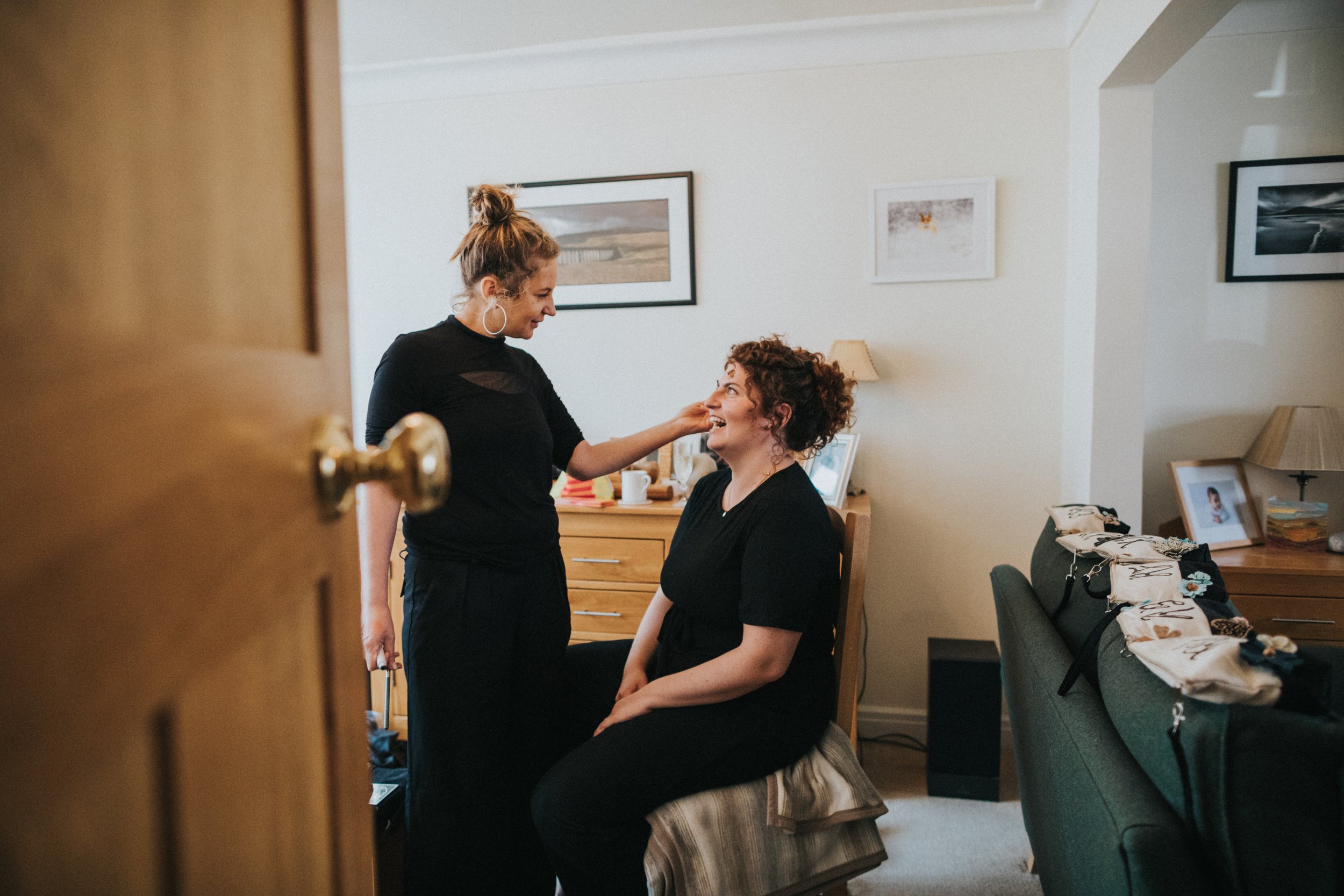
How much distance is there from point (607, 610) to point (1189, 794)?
2.03 m

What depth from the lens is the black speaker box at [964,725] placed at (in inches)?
97.0

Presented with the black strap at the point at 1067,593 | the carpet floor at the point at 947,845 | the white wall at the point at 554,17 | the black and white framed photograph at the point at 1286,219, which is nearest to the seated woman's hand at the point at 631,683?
the carpet floor at the point at 947,845

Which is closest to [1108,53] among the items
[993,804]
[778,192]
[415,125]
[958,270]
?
[958,270]

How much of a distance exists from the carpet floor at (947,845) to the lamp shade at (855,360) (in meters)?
1.38

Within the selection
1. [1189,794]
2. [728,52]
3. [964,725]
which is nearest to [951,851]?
[964,725]

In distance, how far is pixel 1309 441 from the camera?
104 inches

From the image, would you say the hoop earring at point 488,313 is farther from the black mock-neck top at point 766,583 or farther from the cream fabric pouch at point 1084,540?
the cream fabric pouch at point 1084,540

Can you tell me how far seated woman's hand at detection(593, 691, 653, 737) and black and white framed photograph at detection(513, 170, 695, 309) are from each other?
1.85 metres

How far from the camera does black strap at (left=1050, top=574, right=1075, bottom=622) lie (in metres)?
1.49

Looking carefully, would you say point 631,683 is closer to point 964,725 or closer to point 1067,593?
point 1067,593

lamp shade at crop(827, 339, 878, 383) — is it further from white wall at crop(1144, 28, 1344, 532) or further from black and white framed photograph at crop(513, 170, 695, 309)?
white wall at crop(1144, 28, 1344, 532)

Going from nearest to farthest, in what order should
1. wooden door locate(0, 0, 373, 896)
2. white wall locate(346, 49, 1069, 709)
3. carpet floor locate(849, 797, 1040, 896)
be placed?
wooden door locate(0, 0, 373, 896) < carpet floor locate(849, 797, 1040, 896) < white wall locate(346, 49, 1069, 709)

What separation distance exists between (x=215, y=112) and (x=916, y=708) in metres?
3.10

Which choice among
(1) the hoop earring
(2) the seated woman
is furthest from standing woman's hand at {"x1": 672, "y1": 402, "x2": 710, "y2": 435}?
(1) the hoop earring
